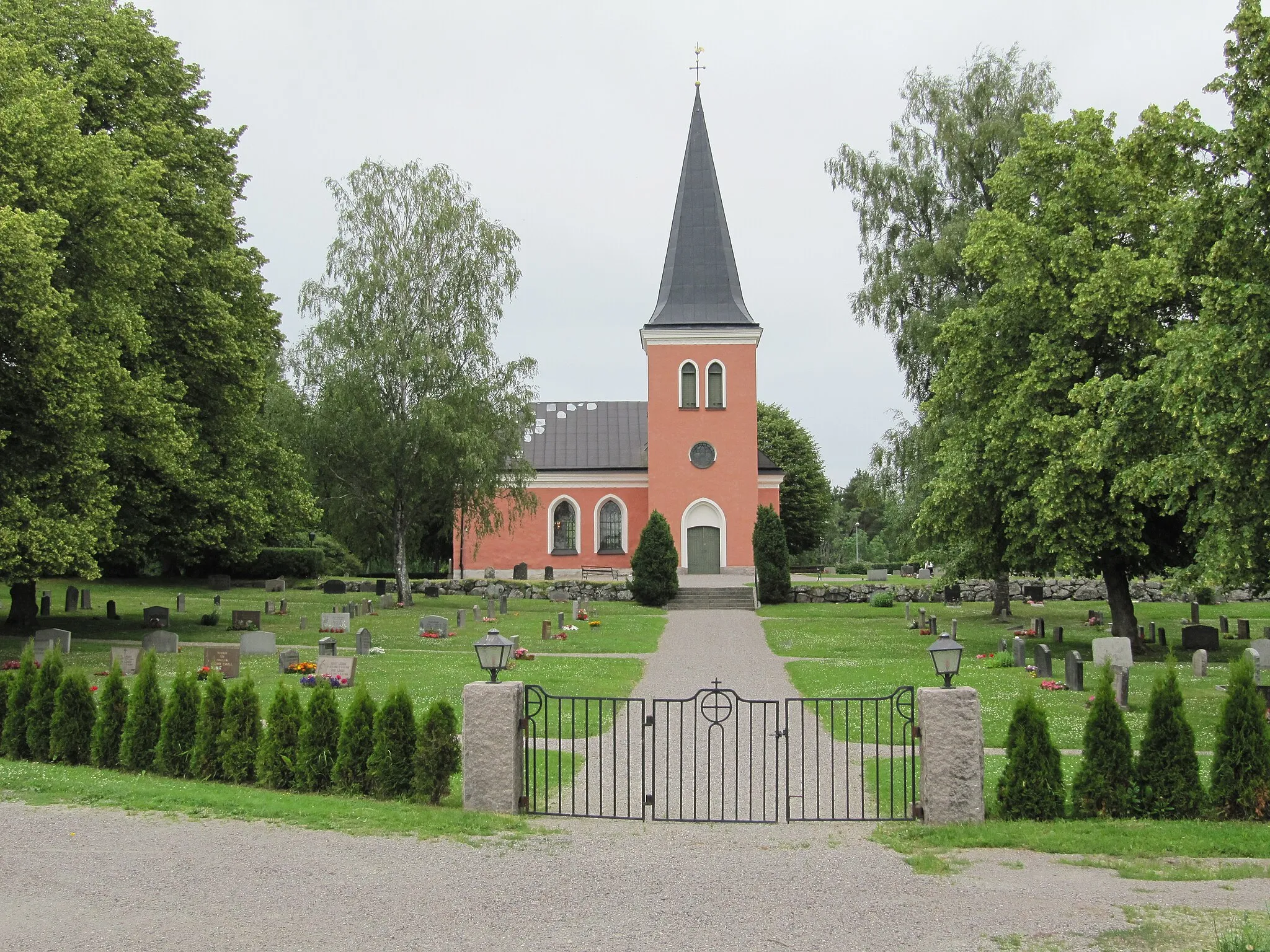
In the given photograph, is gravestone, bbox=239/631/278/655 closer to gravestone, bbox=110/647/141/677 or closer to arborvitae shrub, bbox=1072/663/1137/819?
A: gravestone, bbox=110/647/141/677

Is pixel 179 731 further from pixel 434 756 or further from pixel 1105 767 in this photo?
pixel 1105 767

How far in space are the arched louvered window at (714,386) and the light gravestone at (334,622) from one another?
19615 millimetres

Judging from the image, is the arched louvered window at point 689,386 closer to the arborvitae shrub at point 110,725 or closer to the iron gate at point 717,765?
the iron gate at point 717,765

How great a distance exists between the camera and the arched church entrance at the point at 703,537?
42812 mm

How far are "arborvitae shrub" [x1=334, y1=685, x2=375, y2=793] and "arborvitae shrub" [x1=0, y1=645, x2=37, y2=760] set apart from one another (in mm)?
3984

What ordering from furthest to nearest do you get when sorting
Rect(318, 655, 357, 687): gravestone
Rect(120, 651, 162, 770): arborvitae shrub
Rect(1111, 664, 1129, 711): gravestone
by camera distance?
Rect(318, 655, 357, 687): gravestone
Rect(1111, 664, 1129, 711): gravestone
Rect(120, 651, 162, 770): arborvitae shrub

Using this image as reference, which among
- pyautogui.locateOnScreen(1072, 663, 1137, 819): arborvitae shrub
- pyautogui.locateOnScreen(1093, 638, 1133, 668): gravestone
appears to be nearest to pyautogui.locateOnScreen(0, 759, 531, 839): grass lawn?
pyautogui.locateOnScreen(1072, 663, 1137, 819): arborvitae shrub

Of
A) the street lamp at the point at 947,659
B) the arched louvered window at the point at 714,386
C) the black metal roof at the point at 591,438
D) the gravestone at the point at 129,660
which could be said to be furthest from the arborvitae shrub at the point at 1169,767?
the black metal roof at the point at 591,438

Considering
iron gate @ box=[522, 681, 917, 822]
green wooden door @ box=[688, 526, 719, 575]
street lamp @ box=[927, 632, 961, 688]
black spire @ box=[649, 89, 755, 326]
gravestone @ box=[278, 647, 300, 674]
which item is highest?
black spire @ box=[649, 89, 755, 326]

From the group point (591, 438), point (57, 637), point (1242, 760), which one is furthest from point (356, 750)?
point (591, 438)

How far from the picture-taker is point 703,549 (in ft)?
141

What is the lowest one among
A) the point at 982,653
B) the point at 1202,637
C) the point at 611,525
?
the point at 982,653

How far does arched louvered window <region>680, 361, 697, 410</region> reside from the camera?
42.7 m

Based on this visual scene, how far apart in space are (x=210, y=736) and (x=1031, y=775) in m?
7.29
